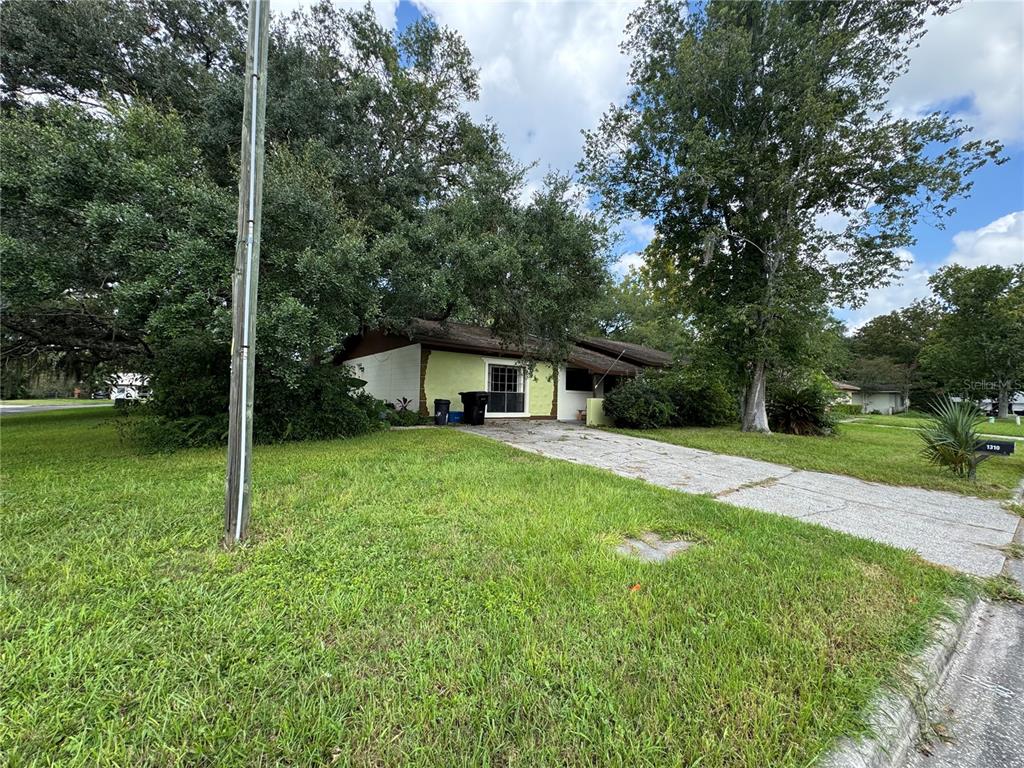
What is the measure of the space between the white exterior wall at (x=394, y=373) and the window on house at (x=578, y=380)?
5.58 m

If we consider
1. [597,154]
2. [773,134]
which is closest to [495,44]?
[597,154]

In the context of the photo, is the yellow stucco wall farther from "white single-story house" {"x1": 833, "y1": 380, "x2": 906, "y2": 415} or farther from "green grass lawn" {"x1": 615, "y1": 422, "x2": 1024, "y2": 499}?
"white single-story house" {"x1": 833, "y1": 380, "x2": 906, "y2": 415}

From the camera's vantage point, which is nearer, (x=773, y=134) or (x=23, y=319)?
(x=23, y=319)

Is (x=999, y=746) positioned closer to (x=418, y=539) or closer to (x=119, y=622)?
(x=418, y=539)

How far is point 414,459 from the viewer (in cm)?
591

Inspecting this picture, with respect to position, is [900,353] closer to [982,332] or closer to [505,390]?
[982,332]

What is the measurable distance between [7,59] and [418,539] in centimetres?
1443

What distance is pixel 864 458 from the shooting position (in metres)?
7.29

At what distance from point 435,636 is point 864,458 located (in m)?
8.69

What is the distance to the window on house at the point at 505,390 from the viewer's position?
509 inches

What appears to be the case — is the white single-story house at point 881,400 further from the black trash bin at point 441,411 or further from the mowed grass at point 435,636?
the mowed grass at point 435,636

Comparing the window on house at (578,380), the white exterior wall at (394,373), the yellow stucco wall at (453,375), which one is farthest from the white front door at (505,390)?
the white exterior wall at (394,373)

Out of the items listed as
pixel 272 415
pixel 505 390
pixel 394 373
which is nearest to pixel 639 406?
pixel 505 390

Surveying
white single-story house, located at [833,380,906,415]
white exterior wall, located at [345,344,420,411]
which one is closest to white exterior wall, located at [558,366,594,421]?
white exterior wall, located at [345,344,420,411]
